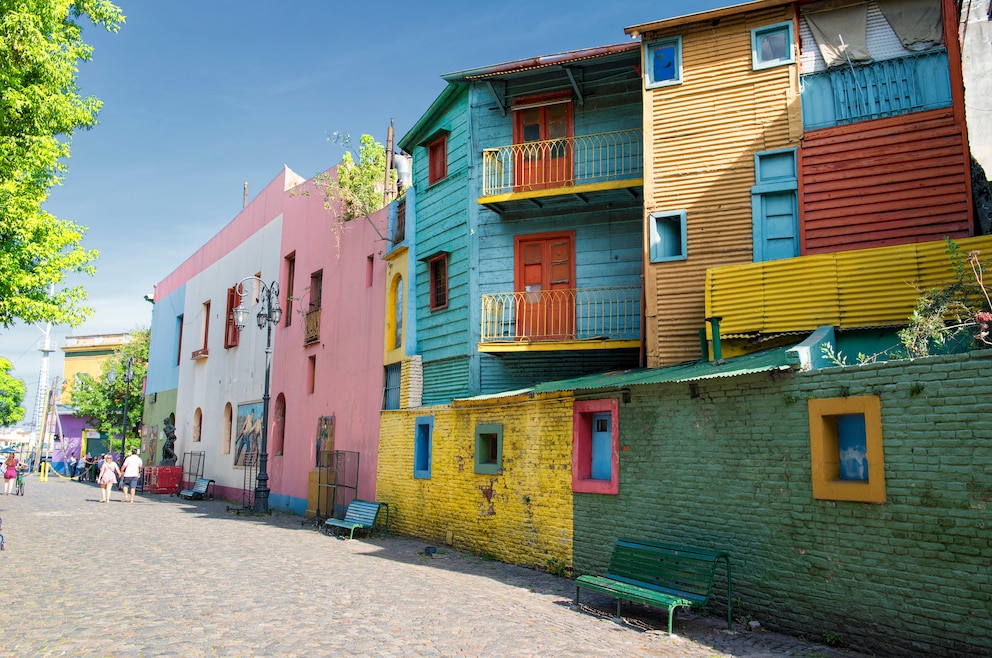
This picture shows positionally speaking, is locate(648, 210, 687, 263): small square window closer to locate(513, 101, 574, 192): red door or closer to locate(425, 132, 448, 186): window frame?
locate(513, 101, 574, 192): red door

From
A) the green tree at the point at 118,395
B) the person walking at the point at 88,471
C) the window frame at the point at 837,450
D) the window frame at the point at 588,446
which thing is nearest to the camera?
the window frame at the point at 837,450

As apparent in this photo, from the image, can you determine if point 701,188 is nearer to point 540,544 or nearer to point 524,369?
point 524,369

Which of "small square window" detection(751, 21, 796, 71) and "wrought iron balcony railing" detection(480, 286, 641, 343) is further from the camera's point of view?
"wrought iron balcony railing" detection(480, 286, 641, 343)

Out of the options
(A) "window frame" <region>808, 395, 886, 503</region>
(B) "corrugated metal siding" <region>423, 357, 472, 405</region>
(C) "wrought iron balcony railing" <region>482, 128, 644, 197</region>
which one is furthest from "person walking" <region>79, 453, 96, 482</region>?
(A) "window frame" <region>808, 395, 886, 503</region>

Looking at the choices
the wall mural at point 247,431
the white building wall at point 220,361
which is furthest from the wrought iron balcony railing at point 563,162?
the wall mural at point 247,431

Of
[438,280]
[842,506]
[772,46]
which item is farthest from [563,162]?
[842,506]

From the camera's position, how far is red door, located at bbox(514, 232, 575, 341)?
15.4 m

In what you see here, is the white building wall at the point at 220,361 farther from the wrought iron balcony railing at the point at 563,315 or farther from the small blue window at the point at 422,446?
the wrought iron balcony railing at the point at 563,315

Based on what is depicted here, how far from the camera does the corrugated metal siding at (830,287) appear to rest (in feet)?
33.9

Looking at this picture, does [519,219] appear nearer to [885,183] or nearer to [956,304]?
[885,183]

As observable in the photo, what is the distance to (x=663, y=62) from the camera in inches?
550

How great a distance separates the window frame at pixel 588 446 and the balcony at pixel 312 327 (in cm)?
1276

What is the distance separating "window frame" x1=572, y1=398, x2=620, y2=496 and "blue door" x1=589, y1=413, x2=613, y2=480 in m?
0.06

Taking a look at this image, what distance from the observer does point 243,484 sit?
85.1 ft
